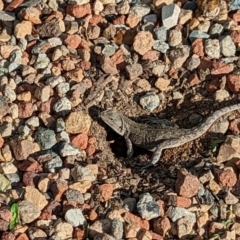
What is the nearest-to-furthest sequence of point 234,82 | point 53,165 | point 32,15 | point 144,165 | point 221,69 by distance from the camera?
point 53,165, point 144,165, point 234,82, point 221,69, point 32,15

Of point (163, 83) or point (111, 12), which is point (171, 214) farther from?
point (111, 12)

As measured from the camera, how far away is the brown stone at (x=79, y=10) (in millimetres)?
6840

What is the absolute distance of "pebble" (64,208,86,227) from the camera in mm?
5484

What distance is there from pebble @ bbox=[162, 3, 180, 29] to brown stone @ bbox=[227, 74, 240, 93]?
2.38ft

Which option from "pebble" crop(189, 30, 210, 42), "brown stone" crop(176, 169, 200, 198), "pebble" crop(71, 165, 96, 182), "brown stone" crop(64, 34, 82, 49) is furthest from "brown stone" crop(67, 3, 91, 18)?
"brown stone" crop(176, 169, 200, 198)

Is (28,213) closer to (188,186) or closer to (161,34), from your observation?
(188,186)

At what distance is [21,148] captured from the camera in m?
5.92

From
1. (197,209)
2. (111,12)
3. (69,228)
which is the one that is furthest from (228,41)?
(69,228)

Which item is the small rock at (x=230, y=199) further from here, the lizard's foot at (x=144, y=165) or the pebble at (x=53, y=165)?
the pebble at (x=53, y=165)

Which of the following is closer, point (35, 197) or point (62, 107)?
point (35, 197)

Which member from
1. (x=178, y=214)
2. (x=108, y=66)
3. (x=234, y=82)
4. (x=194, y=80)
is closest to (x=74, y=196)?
(x=178, y=214)

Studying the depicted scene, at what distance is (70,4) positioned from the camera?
694cm

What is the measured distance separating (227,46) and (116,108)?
3.39 feet

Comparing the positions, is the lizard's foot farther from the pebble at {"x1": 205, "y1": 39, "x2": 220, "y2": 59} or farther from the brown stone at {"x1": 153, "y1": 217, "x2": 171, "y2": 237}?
the pebble at {"x1": 205, "y1": 39, "x2": 220, "y2": 59}
